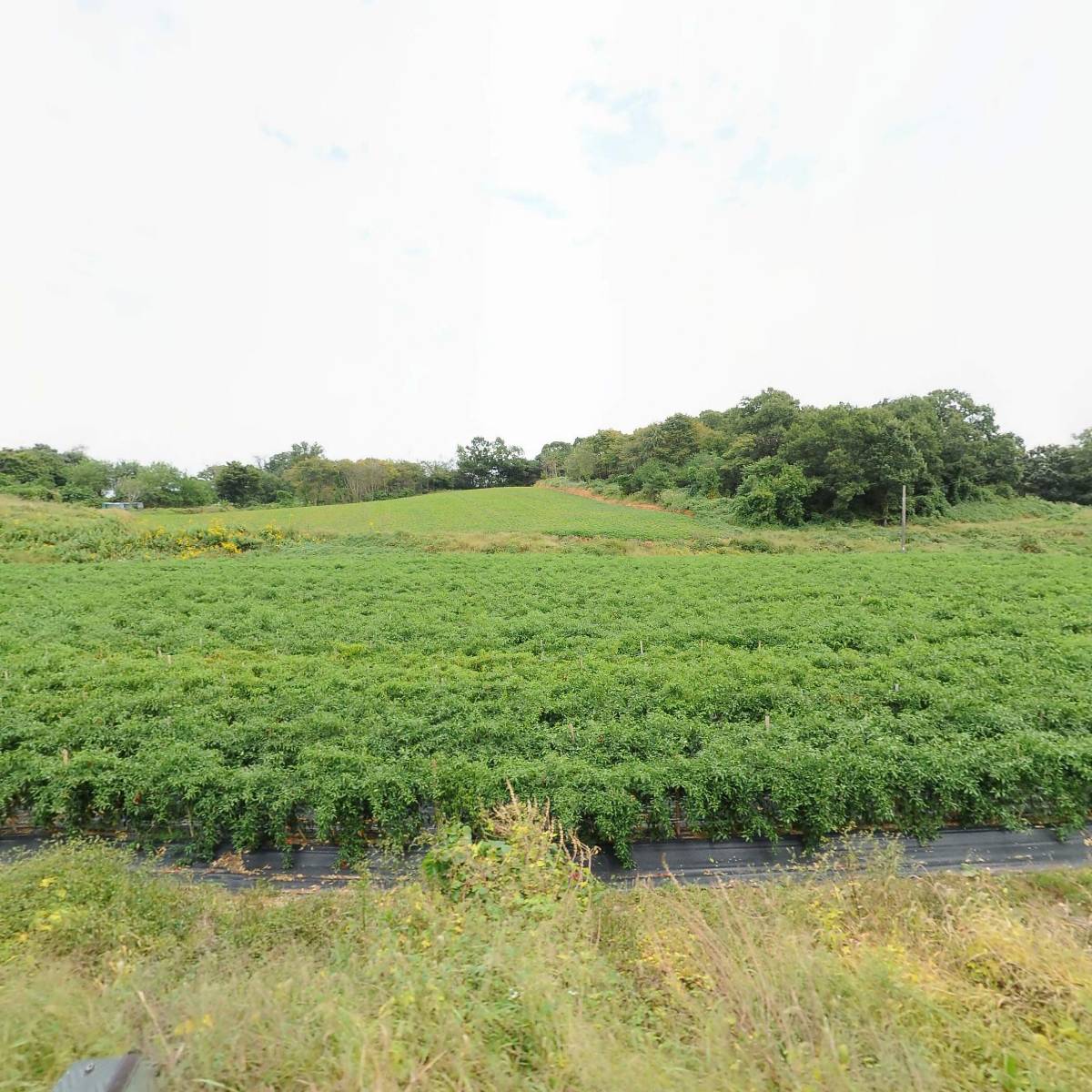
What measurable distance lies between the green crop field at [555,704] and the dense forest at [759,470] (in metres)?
19.9

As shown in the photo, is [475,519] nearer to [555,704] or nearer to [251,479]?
[555,704]

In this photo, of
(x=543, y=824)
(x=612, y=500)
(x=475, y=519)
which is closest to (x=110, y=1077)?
(x=543, y=824)

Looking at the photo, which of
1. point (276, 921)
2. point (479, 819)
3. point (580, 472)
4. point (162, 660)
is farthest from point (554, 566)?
point (580, 472)

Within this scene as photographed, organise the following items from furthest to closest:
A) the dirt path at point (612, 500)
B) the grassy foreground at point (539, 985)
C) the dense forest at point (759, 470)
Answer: the dirt path at point (612, 500), the dense forest at point (759, 470), the grassy foreground at point (539, 985)

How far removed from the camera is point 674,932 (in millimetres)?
4203

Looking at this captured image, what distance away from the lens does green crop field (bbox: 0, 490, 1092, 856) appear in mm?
6383

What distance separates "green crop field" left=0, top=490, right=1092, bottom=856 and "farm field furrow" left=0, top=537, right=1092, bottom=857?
4 cm

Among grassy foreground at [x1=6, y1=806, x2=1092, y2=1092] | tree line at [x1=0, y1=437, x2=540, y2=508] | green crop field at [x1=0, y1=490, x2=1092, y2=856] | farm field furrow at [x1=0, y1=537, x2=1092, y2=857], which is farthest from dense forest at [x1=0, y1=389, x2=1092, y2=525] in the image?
grassy foreground at [x1=6, y1=806, x2=1092, y2=1092]

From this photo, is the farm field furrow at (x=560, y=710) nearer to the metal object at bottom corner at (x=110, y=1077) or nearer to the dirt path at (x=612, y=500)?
the metal object at bottom corner at (x=110, y=1077)

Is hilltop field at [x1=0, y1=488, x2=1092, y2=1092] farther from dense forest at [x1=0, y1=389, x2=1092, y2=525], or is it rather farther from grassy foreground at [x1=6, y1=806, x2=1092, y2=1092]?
dense forest at [x1=0, y1=389, x2=1092, y2=525]

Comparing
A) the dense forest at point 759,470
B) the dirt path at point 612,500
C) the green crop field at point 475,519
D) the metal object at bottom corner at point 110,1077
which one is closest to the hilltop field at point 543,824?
the metal object at bottom corner at point 110,1077

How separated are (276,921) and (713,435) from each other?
56466 mm

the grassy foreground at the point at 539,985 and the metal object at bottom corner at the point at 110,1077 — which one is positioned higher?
the metal object at bottom corner at the point at 110,1077

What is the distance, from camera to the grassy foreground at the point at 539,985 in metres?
2.69
